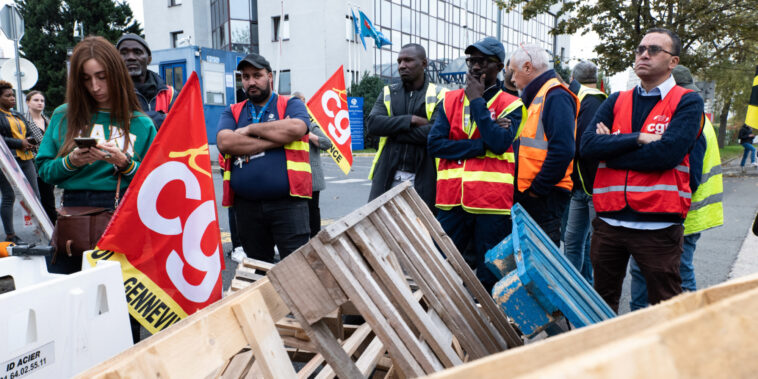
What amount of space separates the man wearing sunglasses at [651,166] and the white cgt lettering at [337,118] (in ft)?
10.8

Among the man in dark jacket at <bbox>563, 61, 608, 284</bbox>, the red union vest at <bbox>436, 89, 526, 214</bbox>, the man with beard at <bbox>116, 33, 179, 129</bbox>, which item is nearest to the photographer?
the red union vest at <bbox>436, 89, 526, 214</bbox>

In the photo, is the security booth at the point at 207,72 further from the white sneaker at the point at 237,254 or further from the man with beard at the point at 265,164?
the man with beard at the point at 265,164

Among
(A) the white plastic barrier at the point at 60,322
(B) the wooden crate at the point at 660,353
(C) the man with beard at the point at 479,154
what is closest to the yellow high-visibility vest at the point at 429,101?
(C) the man with beard at the point at 479,154

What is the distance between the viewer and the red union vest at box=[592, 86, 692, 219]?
2561 millimetres

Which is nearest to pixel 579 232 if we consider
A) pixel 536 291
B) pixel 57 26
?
pixel 536 291

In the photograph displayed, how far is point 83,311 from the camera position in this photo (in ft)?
5.66

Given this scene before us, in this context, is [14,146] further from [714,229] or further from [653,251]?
[714,229]

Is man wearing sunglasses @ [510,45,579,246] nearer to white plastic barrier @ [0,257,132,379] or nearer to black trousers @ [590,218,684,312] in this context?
black trousers @ [590,218,684,312]

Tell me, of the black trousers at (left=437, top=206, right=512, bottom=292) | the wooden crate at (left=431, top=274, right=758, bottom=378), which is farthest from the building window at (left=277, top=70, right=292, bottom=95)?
the wooden crate at (left=431, top=274, right=758, bottom=378)

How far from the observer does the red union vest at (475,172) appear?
10.3ft

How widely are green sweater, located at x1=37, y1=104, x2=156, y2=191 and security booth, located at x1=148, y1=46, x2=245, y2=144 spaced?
459 inches

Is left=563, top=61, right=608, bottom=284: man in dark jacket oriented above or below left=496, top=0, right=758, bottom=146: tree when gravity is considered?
below

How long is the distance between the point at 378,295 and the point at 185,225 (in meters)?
1.32

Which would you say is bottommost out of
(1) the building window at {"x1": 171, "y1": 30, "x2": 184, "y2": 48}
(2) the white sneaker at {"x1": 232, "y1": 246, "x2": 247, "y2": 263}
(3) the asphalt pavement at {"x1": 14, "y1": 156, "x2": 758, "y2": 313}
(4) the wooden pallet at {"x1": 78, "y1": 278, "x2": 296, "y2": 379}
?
(3) the asphalt pavement at {"x1": 14, "y1": 156, "x2": 758, "y2": 313}
